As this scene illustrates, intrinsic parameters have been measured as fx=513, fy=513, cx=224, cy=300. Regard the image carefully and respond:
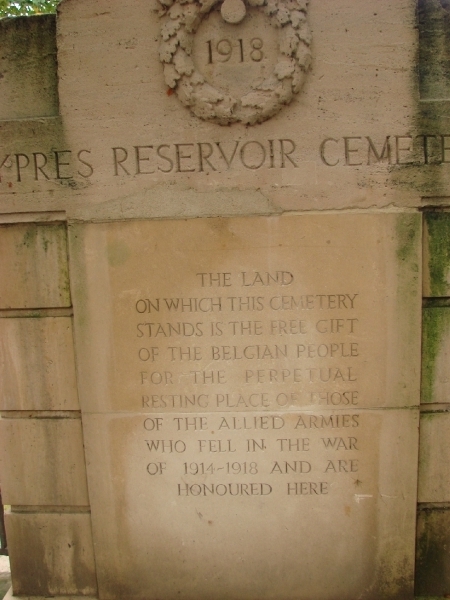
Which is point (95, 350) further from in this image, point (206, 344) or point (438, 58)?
point (438, 58)

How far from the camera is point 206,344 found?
9.49ft

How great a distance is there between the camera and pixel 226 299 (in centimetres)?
285

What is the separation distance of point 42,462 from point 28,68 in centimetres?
226

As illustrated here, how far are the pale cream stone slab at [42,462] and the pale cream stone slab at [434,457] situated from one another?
6.56 ft

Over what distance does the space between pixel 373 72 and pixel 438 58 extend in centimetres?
36

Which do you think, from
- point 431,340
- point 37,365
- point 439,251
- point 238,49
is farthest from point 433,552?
point 238,49

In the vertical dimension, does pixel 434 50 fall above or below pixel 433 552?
above

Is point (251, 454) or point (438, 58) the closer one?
point (438, 58)

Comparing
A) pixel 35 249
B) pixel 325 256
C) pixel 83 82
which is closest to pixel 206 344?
pixel 325 256

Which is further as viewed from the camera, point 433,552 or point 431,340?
point 433,552

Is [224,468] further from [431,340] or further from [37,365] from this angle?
[431,340]

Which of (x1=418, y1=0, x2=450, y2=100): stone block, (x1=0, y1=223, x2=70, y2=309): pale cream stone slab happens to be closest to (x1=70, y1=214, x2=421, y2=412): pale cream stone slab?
(x1=0, y1=223, x2=70, y2=309): pale cream stone slab

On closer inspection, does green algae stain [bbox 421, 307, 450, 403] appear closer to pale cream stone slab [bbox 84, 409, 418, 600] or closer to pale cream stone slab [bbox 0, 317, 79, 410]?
pale cream stone slab [bbox 84, 409, 418, 600]

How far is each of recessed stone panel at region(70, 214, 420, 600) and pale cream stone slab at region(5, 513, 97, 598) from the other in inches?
4.5
